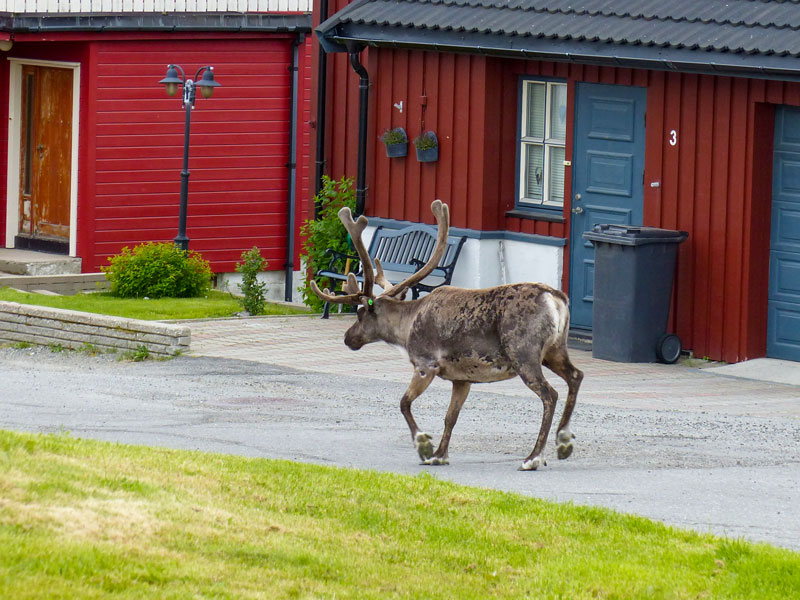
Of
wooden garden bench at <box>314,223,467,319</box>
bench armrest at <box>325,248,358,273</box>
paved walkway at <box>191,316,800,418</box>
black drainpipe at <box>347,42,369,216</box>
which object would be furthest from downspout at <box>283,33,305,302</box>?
paved walkway at <box>191,316,800,418</box>

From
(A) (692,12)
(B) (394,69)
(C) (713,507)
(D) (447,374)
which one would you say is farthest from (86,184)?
(C) (713,507)

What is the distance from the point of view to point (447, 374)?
389 inches

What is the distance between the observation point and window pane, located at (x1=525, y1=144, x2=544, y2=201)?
16359 millimetres

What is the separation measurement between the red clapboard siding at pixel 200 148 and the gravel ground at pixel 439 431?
704 centimetres

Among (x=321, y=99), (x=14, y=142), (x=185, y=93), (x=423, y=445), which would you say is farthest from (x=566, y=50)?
(x=14, y=142)

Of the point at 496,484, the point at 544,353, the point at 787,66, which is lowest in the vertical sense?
the point at 496,484

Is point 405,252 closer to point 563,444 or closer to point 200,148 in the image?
point 200,148

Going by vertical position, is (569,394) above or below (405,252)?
below

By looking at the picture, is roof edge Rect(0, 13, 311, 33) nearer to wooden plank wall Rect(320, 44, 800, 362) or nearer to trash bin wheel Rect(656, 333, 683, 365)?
wooden plank wall Rect(320, 44, 800, 362)

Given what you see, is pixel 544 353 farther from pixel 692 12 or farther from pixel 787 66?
pixel 692 12

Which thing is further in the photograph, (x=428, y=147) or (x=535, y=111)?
(x=428, y=147)

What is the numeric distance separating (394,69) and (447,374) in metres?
7.90

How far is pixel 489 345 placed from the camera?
31.8ft

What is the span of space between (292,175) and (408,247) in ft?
20.5
